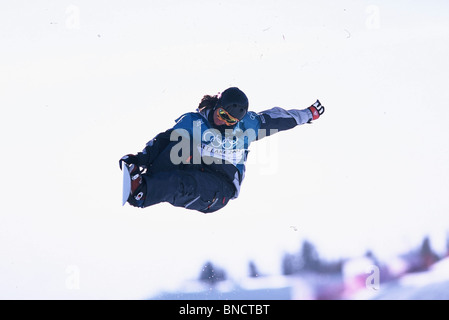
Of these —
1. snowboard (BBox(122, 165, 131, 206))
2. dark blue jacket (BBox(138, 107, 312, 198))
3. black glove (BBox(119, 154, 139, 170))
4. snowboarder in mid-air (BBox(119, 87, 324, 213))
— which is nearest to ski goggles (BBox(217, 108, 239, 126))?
snowboarder in mid-air (BBox(119, 87, 324, 213))

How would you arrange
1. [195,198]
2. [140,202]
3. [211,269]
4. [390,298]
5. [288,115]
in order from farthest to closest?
[211,269], [288,115], [390,298], [195,198], [140,202]

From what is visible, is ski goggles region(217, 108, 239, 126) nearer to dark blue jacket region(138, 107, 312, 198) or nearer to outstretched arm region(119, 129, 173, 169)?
dark blue jacket region(138, 107, 312, 198)

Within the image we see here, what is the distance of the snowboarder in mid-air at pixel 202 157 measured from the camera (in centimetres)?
723

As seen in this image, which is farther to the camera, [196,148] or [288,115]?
[288,115]

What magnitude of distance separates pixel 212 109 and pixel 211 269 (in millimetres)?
4405

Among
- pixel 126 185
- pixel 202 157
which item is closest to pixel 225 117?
pixel 202 157

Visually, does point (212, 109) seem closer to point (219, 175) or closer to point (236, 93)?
point (236, 93)

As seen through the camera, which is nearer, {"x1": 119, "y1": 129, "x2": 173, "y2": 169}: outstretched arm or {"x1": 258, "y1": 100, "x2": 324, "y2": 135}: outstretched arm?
{"x1": 119, "y1": 129, "x2": 173, "y2": 169}: outstretched arm

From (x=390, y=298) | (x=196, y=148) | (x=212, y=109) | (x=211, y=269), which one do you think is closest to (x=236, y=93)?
(x=212, y=109)

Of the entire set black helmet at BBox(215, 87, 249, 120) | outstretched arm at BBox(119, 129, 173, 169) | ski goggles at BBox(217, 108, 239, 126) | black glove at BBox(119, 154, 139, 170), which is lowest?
black glove at BBox(119, 154, 139, 170)

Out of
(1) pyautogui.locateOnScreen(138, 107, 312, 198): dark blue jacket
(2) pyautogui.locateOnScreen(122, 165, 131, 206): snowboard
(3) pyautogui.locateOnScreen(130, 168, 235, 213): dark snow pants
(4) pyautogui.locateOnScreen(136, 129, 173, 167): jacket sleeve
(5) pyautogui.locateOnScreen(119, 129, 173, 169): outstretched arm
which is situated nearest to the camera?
(2) pyautogui.locateOnScreen(122, 165, 131, 206): snowboard

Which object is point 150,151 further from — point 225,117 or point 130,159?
point 225,117

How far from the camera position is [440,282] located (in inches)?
331

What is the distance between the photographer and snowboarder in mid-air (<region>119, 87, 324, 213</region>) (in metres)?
7.23
